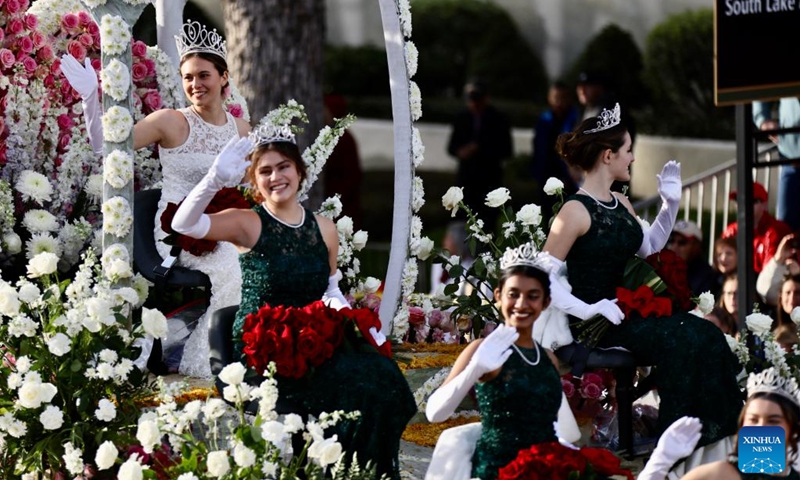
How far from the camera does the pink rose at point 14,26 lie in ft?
23.7

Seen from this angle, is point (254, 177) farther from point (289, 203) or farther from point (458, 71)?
point (458, 71)

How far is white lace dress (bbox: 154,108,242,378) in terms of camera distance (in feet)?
21.8

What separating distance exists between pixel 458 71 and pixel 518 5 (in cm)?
112

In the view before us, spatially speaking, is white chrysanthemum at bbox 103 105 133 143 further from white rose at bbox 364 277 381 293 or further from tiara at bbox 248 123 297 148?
white rose at bbox 364 277 381 293

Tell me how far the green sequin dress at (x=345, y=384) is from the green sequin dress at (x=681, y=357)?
3.62 feet

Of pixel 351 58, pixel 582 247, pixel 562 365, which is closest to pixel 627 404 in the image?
pixel 562 365

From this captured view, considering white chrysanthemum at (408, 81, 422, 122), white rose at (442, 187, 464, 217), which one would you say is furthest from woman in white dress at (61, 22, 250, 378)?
white rose at (442, 187, 464, 217)

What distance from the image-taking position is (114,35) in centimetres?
583

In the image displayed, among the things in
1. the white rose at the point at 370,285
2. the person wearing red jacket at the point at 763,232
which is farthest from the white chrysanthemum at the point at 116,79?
the person wearing red jacket at the point at 763,232

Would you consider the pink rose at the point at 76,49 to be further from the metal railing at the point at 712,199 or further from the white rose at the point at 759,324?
the metal railing at the point at 712,199

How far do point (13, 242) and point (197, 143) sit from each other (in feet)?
3.18

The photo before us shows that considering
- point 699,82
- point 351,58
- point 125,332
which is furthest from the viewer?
point 351,58

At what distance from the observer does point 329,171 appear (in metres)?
11.9

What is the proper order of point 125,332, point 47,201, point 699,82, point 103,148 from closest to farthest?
point 125,332 < point 103,148 < point 47,201 < point 699,82
